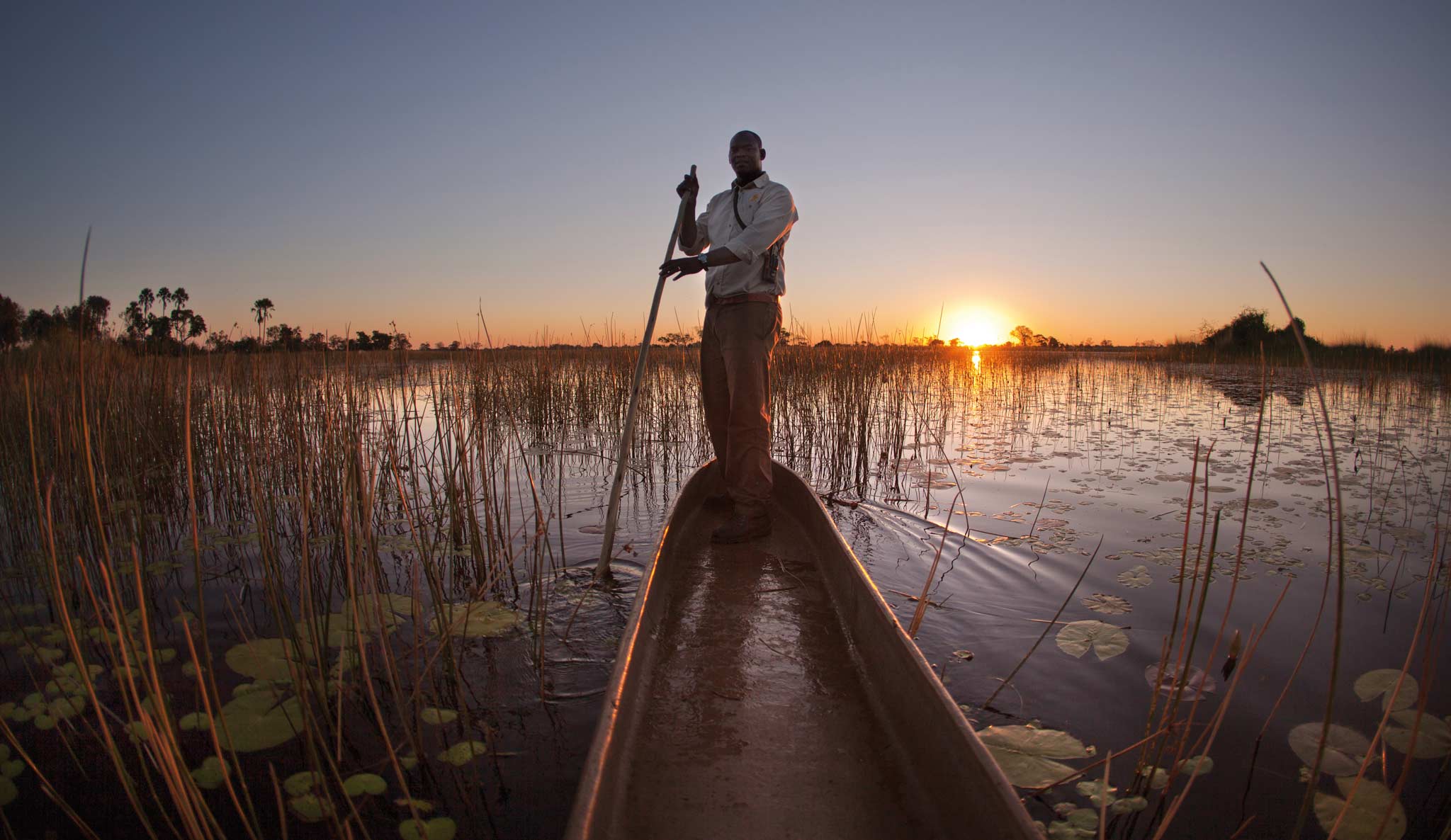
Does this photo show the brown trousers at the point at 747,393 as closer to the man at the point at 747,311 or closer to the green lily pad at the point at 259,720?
the man at the point at 747,311

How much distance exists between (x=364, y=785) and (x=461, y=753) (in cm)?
25

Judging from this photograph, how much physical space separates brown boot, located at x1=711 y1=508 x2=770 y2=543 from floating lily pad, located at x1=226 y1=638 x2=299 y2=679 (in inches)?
76.5

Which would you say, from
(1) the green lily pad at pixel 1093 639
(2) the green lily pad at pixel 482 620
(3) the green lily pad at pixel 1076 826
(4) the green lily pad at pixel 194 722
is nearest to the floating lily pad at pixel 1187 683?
(1) the green lily pad at pixel 1093 639

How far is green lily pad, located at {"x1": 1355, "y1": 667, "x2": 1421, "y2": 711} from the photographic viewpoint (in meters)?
1.93

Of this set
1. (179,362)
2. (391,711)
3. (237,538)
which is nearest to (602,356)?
(179,362)

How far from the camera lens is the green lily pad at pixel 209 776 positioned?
177 cm

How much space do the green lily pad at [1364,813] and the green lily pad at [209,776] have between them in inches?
110

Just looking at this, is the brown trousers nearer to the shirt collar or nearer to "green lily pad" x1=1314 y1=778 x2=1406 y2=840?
the shirt collar

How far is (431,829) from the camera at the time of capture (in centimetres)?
162

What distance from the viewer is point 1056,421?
27.9ft

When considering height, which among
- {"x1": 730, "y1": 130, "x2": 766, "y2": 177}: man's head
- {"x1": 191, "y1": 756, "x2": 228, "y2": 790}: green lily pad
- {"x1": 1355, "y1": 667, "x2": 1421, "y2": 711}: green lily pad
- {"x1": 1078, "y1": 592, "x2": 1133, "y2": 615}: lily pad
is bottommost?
{"x1": 191, "y1": 756, "x2": 228, "y2": 790}: green lily pad

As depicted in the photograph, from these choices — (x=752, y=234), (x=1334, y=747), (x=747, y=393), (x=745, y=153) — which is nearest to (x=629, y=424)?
(x=747, y=393)

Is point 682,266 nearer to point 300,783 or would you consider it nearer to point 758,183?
point 758,183

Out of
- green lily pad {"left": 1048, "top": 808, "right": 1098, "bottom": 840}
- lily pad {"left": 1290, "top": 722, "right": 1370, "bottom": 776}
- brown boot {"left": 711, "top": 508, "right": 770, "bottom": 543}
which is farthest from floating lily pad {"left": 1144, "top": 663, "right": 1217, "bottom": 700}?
brown boot {"left": 711, "top": 508, "right": 770, "bottom": 543}
